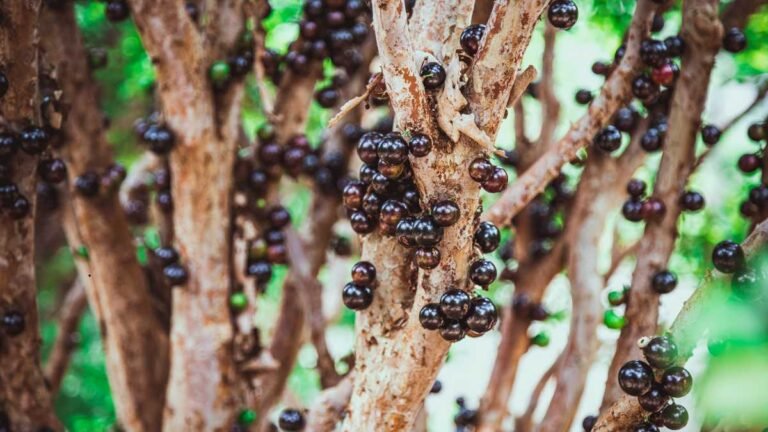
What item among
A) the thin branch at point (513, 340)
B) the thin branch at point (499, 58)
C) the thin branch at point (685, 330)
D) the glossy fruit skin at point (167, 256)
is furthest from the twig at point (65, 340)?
the thin branch at point (685, 330)

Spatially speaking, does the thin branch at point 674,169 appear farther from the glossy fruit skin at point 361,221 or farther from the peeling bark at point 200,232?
the peeling bark at point 200,232

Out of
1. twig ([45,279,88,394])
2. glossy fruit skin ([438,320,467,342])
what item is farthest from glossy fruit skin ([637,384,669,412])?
twig ([45,279,88,394])

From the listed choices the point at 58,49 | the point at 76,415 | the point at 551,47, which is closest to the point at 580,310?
the point at 551,47

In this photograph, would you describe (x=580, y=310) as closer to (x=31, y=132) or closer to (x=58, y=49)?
(x=31, y=132)

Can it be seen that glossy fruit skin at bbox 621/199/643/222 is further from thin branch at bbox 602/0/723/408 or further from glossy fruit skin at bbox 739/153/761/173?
glossy fruit skin at bbox 739/153/761/173

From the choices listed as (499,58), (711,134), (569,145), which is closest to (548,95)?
(711,134)

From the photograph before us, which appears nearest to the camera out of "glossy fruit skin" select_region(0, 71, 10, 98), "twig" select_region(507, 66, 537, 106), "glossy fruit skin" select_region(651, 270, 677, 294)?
"twig" select_region(507, 66, 537, 106)

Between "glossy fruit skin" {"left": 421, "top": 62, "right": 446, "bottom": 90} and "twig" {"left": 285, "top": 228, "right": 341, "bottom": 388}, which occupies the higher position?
"glossy fruit skin" {"left": 421, "top": 62, "right": 446, "bottom": 90}

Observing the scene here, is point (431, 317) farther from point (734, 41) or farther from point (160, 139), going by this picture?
point (734, 41)
